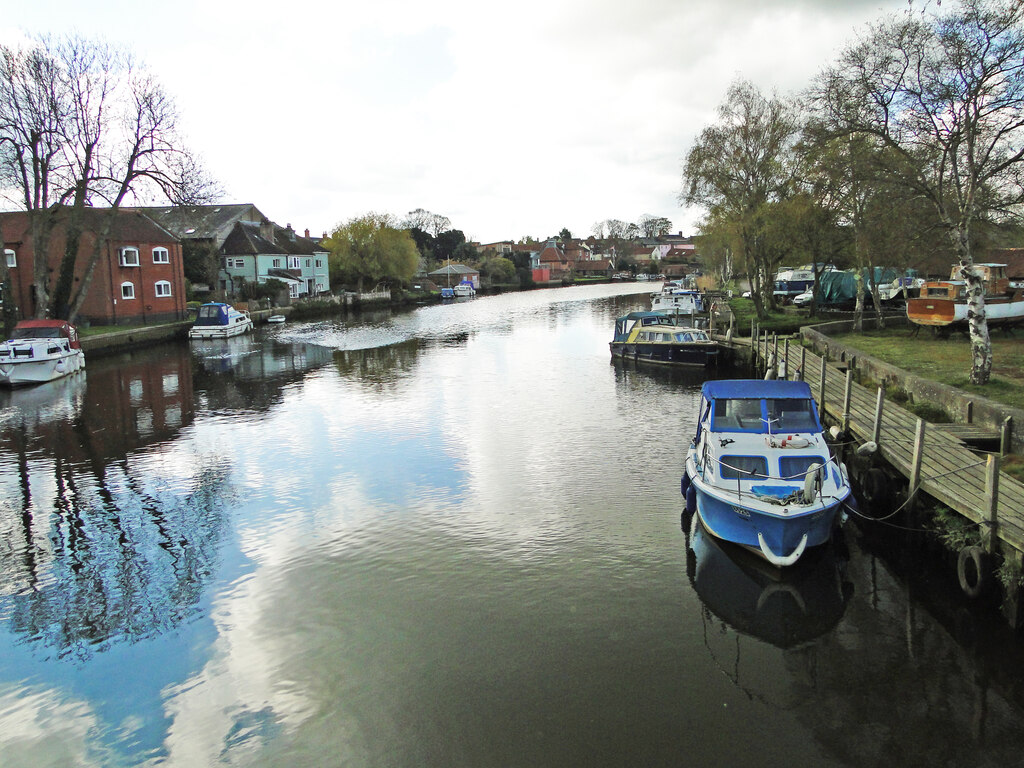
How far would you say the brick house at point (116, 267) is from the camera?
156 feet

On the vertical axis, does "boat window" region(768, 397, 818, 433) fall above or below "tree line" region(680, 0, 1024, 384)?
below

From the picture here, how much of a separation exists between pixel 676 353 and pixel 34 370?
2857cm

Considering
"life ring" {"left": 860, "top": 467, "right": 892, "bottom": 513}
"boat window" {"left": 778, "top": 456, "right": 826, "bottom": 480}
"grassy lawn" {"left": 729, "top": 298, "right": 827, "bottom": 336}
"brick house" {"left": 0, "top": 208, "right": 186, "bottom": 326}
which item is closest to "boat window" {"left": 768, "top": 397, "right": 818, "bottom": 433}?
"boat window" {"left": 778, "top": 456, "right": 826, "bottom": 480}

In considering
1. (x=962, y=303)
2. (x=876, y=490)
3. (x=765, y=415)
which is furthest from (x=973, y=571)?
(x=962, y=303)

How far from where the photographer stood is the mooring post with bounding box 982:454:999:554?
402 inches

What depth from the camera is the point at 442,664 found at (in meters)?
9.98

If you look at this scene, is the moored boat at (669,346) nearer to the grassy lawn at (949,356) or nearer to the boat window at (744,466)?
the grassy lawn at (949,356)

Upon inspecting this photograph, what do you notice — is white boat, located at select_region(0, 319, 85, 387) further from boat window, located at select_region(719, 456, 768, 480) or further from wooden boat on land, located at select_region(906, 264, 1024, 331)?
wooden boat on land, located at select_region(906, 264, 1024, 331)

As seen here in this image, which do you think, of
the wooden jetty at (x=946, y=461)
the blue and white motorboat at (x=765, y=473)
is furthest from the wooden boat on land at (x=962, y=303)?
the blue and white motorboat at (x=765, y=473)

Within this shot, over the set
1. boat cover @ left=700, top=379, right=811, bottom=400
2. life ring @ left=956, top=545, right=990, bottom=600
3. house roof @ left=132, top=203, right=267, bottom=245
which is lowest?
life ring @ left=956, top=545, right=990, bottom=600

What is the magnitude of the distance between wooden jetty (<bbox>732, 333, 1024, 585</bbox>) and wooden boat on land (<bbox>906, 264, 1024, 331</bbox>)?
34.7ft

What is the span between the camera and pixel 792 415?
14.9m

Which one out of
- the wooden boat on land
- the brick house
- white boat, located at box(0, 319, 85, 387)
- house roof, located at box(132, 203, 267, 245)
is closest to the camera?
the wooden boat on land

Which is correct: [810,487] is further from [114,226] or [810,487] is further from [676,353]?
[114,226]
